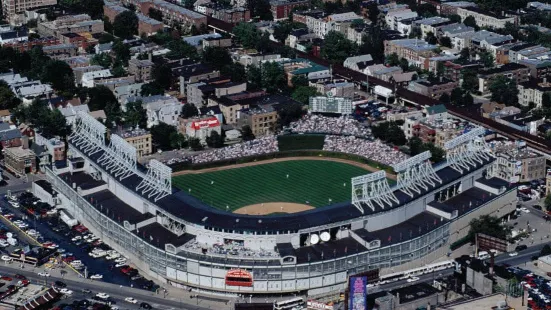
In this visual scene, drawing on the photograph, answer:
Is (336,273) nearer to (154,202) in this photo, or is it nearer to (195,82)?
(154,202)

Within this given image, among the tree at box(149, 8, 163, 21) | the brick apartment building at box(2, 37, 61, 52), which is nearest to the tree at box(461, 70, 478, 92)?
the tree at box(149, 8, 163, 21)

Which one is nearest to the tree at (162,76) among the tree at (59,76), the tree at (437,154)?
the tree at (59,76)

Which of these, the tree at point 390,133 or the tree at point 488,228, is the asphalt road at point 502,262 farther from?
the tree at point 390,133

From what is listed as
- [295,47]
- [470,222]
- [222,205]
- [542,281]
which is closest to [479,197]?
[470,222]

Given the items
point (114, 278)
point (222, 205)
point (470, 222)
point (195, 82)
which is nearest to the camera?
point (114, 278)

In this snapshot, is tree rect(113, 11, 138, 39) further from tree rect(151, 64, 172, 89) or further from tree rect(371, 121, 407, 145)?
tree rect(371, 121, 407, 145)
